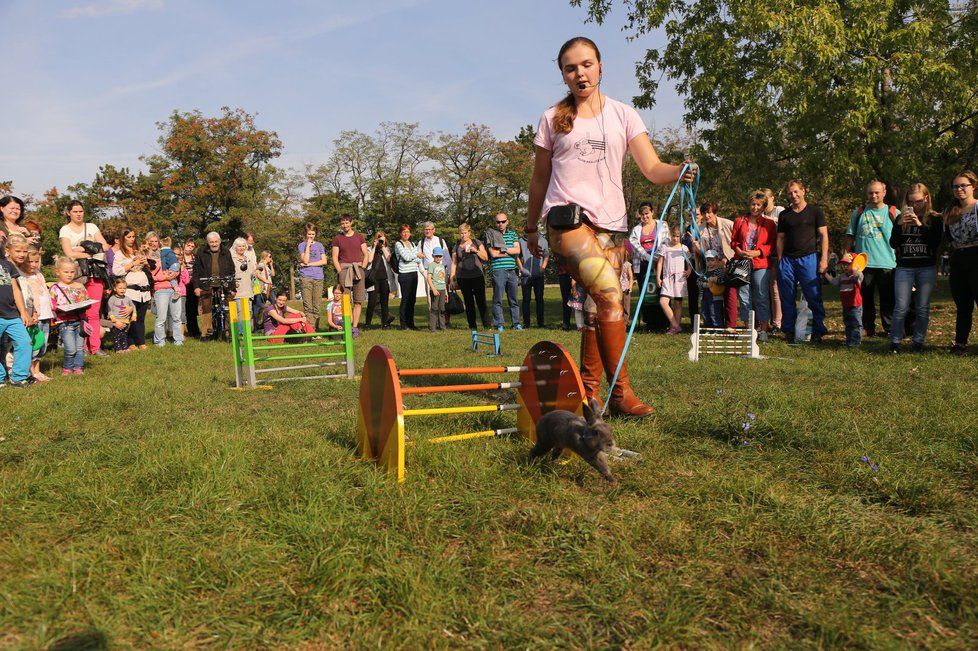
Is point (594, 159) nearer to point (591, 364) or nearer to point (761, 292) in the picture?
Answer: point (591, 364)

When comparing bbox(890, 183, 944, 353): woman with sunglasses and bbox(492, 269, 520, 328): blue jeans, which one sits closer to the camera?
bbox(890, 183, 944, 353): woman with sunglasses

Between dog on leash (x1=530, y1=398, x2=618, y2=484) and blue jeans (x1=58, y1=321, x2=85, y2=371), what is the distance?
7471mm

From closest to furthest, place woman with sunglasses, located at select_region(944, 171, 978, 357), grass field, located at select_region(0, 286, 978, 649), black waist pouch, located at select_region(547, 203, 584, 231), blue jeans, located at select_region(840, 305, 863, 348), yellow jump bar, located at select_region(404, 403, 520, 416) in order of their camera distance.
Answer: grass field, located at select_region(0, 286, 978, 649), yellow jump bar, located at select_region(404, 403, 520, 416), black waist pouch, located at select_region(547, 203, 584, 231), woman with sunglasses, located at select_region(944, 171, 978, 357), blue jeans, located at select_region(840, 305, 863, 348)

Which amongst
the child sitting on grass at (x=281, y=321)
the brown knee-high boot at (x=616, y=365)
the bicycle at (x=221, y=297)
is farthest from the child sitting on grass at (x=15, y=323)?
the brown knee-high boot at (x=616, y=365)

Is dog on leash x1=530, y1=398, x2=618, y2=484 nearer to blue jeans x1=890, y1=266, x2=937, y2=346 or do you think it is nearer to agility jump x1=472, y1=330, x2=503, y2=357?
agility jump x1=472, y1=330, x2=503, y2=357

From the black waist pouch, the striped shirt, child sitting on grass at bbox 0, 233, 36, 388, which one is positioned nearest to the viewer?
the black waist pouch

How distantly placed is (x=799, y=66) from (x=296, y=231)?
129 feet

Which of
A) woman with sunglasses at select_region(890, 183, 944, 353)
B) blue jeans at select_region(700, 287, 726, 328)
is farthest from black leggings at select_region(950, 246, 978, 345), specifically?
blue jeans at select_region(700, 287, 726, 328)

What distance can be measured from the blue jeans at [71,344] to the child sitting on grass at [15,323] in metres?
0.79

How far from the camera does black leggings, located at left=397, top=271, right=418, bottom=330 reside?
1407 cm

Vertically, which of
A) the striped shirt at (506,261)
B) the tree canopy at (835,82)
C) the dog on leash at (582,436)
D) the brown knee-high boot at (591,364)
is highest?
the tree canopy at (835,82)

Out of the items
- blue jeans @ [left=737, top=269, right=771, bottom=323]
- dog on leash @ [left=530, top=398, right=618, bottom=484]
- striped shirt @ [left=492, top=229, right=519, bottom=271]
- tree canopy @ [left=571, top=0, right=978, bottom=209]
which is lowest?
dog on leash @ [left=530, top=398, right=618, bottom=484]

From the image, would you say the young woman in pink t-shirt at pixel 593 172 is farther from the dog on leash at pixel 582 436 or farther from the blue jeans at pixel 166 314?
the blue jeans at pixel 166 314

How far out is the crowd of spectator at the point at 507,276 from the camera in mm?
7844
